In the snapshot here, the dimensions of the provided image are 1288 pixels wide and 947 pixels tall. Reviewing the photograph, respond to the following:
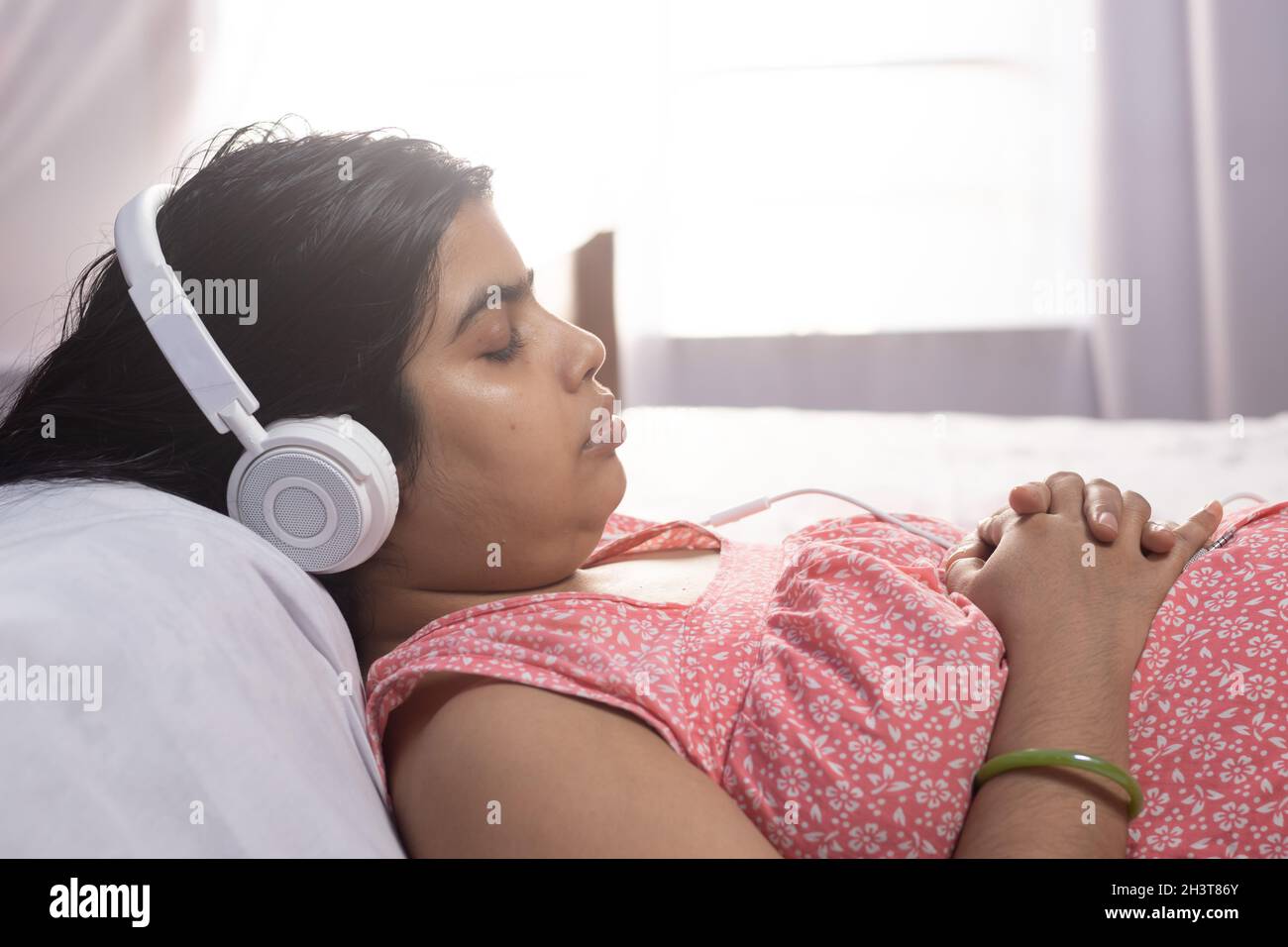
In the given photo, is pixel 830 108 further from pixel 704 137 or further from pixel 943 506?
pixel 943 506

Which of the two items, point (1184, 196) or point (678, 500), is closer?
point (678, 500)

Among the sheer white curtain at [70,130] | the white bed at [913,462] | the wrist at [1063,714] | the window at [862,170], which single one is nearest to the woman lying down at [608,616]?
the wrist at [1063,714]

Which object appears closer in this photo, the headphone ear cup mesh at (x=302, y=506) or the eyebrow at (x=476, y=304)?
the headphone ear cup mesh at (x=302, y=506)

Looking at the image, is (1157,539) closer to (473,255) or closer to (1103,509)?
(1103,509)

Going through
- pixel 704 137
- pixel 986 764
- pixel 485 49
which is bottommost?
pixel 986 764

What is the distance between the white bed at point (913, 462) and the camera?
1.40m

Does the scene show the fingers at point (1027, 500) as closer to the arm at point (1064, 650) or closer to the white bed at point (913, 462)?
the arm at point (1064, 650)

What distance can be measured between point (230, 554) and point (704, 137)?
2391 mm

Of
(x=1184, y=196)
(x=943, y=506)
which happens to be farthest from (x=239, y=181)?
(x=1184, y=196)

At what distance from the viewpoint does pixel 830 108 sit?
2.80 meters

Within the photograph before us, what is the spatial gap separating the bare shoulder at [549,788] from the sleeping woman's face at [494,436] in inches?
6.4

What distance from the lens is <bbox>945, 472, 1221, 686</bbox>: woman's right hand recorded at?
0.75 meters

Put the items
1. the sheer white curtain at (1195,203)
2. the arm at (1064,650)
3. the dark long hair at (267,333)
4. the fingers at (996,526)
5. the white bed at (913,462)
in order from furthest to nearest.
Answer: the sheer white curtain at (1195,203) < the white bed at (913,462) < the fingers at (996,526) < the dark long hair at (267,333) < the arm at (1064,650)

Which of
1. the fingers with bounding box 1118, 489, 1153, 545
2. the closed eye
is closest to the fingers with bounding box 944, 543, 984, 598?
the fingers with bounding box 1118, 489, 1153, 545
